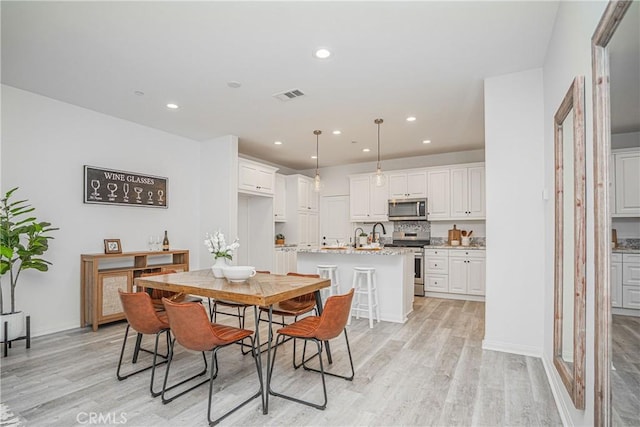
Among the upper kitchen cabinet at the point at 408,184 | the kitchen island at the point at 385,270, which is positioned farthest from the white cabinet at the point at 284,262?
the upper kitchen cabinet at the point at 408,184

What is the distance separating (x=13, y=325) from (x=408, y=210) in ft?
19.1

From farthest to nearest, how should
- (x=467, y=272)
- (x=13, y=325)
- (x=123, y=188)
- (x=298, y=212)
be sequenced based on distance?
(x=298, y=212) < (x=467, y=272) < (x=123, y=188) < (x=13, y=325)

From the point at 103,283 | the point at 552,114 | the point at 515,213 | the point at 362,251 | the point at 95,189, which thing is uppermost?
the point at 552,114

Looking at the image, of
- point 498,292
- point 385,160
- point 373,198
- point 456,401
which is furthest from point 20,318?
point 385,160

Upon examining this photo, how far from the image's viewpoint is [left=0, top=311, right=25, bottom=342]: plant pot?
3.28 meters

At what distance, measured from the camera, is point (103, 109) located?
4.34 meters

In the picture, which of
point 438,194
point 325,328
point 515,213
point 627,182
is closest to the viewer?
point 627,182

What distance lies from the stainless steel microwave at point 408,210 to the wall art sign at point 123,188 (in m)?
4.10

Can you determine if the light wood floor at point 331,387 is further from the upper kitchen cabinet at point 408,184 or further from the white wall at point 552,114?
the upper kitchen cabinet at point 408,184

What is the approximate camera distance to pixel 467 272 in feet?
19.3

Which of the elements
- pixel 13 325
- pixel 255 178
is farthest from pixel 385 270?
pixel 13 325

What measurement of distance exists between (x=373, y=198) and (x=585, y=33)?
17.7ft

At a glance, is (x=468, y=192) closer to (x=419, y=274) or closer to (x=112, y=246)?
(x=419, y=274)

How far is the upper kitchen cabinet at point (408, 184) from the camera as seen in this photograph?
6.59m
